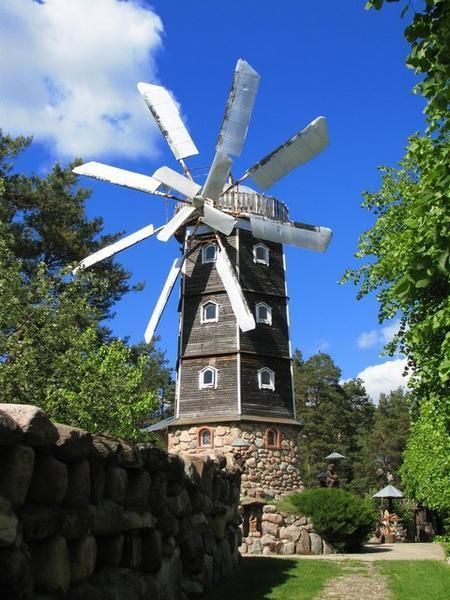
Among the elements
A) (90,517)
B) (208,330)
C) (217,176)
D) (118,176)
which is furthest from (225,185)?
(90,517)

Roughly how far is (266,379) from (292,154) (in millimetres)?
9399

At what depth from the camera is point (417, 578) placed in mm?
10570

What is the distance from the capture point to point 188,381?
2630 centimetres

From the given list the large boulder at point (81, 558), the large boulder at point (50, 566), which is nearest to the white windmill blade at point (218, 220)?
the large boulder at point (81, 558)

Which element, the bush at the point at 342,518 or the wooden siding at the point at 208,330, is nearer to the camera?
the bush at the point at 342,518

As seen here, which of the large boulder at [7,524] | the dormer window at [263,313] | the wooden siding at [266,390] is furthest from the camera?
the dormer window at [263,313]

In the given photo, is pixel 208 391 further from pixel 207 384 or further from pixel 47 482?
pixel 47 482

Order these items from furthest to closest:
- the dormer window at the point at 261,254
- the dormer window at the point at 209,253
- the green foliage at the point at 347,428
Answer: the green foliage at the point at 347,428, the dormer window at the point at 261,254, the dormer window at the point at 209,253

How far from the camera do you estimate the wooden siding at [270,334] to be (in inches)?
1027

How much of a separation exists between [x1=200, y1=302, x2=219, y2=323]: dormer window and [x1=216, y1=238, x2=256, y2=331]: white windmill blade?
1187mm

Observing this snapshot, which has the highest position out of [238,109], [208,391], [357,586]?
[238,109]

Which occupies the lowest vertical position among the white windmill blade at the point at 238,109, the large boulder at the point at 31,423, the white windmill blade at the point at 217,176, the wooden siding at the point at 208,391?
the large boulder at the point at 31,423

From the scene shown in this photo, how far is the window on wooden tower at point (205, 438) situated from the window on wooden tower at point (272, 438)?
85.8 inches

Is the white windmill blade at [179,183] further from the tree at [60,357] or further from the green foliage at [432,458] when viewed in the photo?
the green foliage at [432,458]
